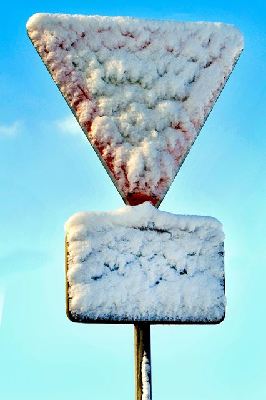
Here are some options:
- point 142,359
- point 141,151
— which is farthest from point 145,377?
point 141,151

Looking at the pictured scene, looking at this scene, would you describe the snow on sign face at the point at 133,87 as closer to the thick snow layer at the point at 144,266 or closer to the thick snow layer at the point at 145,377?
the thick snow layer at the point at 144,266

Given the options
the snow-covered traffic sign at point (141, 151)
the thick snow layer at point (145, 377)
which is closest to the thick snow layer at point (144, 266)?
the snow-covered traffic sign at point (141, 151)

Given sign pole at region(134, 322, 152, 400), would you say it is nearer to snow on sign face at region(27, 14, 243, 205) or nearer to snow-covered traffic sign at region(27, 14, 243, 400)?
snow-covered traffic sign at region(27, 14, 243, 400)

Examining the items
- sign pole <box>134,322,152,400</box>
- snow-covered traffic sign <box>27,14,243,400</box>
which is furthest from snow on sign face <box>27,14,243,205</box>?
sign pole <box>134,322,152,400</box>

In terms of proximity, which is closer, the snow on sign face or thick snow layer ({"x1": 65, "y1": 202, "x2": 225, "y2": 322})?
thick snow layer ({"x1": 65, "y1": 202, "x2": 225, "y2": 322})

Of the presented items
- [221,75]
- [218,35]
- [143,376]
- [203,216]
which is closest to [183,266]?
[203,216]

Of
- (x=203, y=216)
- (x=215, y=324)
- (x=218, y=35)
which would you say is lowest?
(x=215, y=324)

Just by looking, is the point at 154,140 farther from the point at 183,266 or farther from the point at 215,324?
the point at 215,324

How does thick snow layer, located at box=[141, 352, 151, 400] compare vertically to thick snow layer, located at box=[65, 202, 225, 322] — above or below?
below
